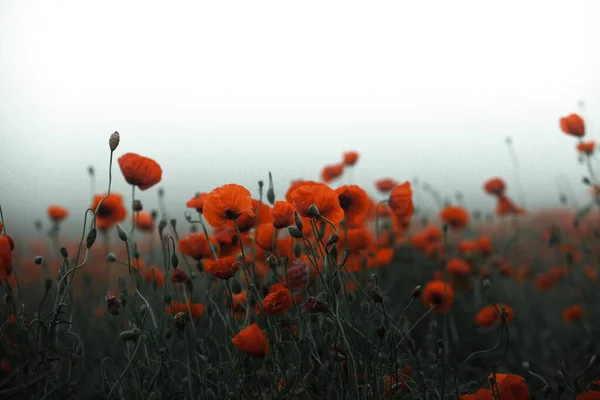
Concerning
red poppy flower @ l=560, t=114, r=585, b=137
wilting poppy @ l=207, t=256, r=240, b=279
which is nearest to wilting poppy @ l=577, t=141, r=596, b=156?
red poppy flower @ l=560, t=114, r=585, b=137

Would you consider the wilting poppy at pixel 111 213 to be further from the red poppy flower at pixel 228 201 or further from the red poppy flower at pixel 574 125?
the red poppy flower at pixel 574 125

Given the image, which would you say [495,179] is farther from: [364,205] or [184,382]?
[184,382]

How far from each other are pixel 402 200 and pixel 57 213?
5.90 feet

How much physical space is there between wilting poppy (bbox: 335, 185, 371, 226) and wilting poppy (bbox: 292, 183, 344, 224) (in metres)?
0.19

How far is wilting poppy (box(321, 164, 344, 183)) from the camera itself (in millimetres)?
3099

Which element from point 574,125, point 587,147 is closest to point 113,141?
point 574,125

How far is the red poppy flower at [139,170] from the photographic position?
179cm

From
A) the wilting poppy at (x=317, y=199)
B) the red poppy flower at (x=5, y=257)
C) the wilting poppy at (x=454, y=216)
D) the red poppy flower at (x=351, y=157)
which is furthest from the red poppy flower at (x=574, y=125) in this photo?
the red poppy flower at (x=5, y=257)

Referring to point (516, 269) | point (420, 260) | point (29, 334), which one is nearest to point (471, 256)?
point (420, 260)

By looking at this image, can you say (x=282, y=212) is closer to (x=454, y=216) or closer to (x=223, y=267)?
(x=223, y=267)

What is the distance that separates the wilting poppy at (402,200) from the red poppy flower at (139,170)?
0.91 metres

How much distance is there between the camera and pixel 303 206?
5.34 feet

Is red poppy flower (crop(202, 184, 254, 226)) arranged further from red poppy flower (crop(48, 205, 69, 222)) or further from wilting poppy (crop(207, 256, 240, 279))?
red poppy flower (crop(48, 205, 69, 222))

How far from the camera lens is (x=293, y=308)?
2039mm
